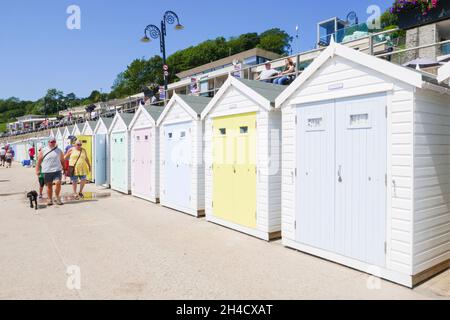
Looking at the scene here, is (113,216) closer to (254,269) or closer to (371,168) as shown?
(254,269)

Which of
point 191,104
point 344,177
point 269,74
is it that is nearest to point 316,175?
point 344,177

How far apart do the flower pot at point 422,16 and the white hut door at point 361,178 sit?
1241 cm

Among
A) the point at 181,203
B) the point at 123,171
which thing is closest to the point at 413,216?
the point at 181,203

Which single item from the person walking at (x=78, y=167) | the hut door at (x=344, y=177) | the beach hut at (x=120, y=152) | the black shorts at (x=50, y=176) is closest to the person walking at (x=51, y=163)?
the black shorts at (x=50, y=176)

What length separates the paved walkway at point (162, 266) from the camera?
4176 millimetres

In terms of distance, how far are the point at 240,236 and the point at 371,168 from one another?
2980 mm

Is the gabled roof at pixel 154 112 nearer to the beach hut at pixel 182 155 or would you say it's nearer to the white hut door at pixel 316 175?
the beach hut at pixel 182 155

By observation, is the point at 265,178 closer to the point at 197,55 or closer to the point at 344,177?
the point at 344,177

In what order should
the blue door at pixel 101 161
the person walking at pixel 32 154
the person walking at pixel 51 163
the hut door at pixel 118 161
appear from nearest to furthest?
1. the person walking at pixel 51 163
2. the hut door at pixel 118 161
3. the blue door at pixel 101 161
4. the person walking at pixel 32 154

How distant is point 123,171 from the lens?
42.1ft

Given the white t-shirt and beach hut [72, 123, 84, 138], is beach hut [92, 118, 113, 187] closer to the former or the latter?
beach hut [72, 123, 84, 138]

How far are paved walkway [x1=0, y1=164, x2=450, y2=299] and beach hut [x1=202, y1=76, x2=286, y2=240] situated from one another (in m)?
0.39

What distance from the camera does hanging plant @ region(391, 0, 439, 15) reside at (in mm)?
14500

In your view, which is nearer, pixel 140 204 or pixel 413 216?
pixel 413 216
